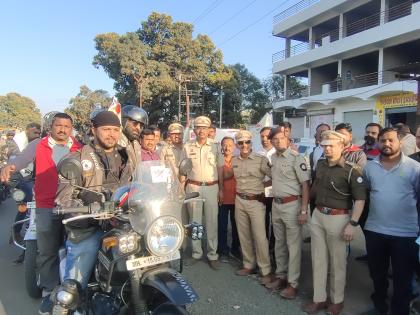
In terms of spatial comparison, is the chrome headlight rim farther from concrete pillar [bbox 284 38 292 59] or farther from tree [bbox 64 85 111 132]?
tree [bbox 64 85 111 132]

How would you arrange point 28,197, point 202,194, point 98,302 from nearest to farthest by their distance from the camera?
point 98,302, point 202,194, point 28,197

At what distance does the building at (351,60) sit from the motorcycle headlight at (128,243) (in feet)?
59.0

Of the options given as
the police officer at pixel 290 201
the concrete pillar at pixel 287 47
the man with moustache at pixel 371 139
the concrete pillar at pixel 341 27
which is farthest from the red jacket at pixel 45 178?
the concrete pillar at pixel 287 47

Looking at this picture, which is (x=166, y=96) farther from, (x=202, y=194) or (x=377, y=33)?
(x=202, y=194)

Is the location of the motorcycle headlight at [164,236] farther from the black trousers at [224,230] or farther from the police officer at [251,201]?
the black trousers at [224,230]

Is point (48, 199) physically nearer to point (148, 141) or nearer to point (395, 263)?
point (148, 141)

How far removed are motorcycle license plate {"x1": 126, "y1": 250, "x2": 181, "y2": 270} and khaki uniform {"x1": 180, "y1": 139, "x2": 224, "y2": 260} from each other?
112 inches

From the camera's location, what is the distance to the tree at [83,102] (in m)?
47.3

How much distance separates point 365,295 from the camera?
14.0ft

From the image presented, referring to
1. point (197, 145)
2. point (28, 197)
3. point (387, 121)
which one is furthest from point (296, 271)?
point (387, 121)

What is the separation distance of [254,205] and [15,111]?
85.5 meters

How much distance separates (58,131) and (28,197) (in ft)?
6.70

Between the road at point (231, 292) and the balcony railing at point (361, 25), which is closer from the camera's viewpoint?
the road at point (231, 292)

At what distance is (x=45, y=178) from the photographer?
3998 millimetres
